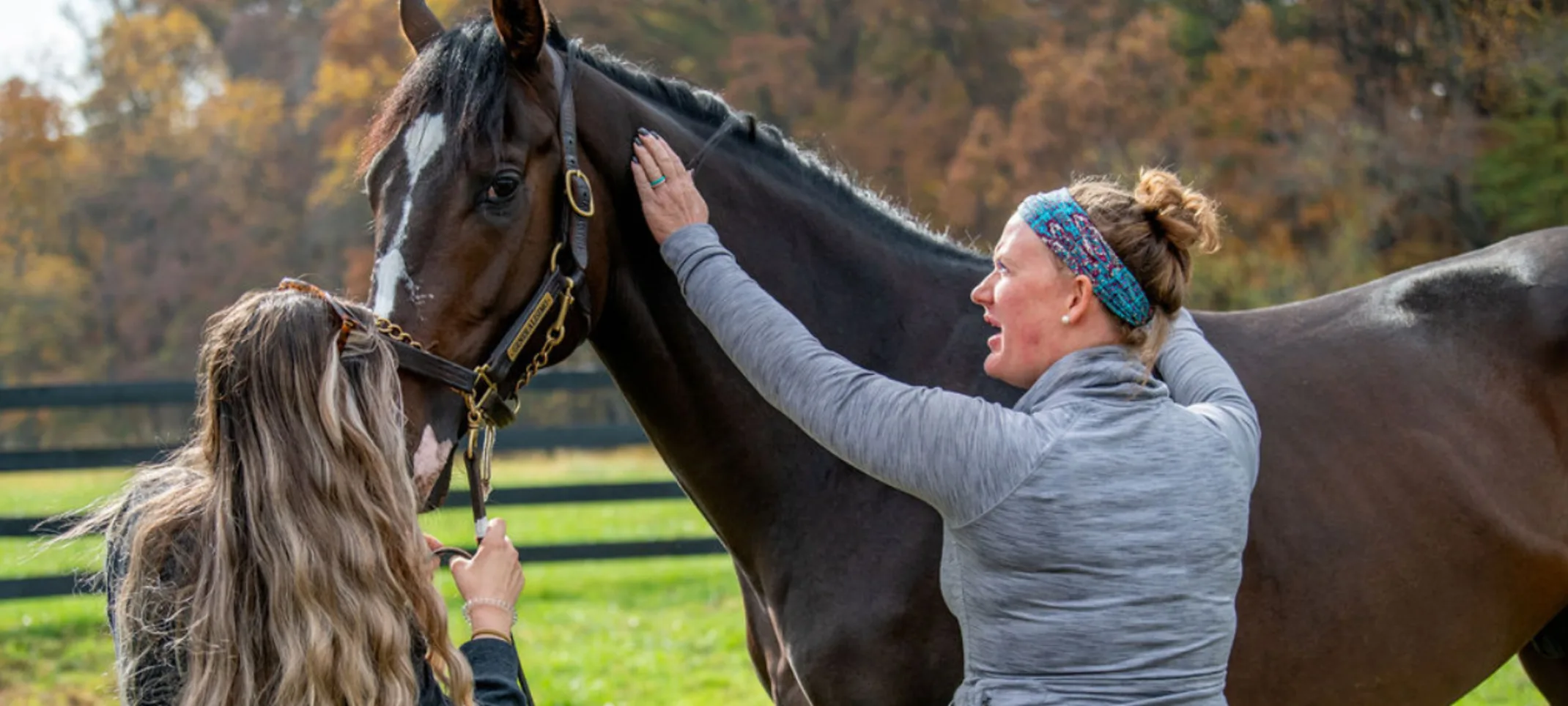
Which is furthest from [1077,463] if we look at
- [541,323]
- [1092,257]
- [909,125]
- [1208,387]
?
[909,125]

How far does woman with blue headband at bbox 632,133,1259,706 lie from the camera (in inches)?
72.4

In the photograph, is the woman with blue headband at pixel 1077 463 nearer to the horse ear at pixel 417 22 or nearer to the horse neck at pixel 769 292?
the horse neck at pixel 769 292

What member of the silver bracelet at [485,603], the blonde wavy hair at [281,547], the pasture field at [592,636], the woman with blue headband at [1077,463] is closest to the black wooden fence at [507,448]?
the pasture field at [592,636]

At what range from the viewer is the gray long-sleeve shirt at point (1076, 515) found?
1.83 m

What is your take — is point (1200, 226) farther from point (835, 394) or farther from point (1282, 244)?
point (1282, 244)

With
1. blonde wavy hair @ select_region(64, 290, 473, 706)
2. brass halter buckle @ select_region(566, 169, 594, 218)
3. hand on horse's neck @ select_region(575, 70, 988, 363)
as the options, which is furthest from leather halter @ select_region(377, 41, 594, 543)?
blonde wavy hair @ select_region(64, 290, 473, 706)

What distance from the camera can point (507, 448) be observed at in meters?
10.1

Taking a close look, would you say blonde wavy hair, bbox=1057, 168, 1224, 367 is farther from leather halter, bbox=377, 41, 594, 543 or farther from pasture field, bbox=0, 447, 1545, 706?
pasture field, bbox=0, 447, 1545, 706

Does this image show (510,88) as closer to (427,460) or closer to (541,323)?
(541,323)

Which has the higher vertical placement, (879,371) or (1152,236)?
(1152,236)

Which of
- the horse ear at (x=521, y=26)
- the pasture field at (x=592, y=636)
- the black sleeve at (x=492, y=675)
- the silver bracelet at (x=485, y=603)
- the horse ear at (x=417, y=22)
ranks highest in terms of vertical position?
the horse ear at (x=417, y=22)

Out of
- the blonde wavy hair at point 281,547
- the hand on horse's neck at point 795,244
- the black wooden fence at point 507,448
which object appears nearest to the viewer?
the blonde wavy hair at point 281,547

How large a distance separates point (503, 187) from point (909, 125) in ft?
69.0

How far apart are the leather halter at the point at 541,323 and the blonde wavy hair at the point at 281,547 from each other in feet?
1.73
